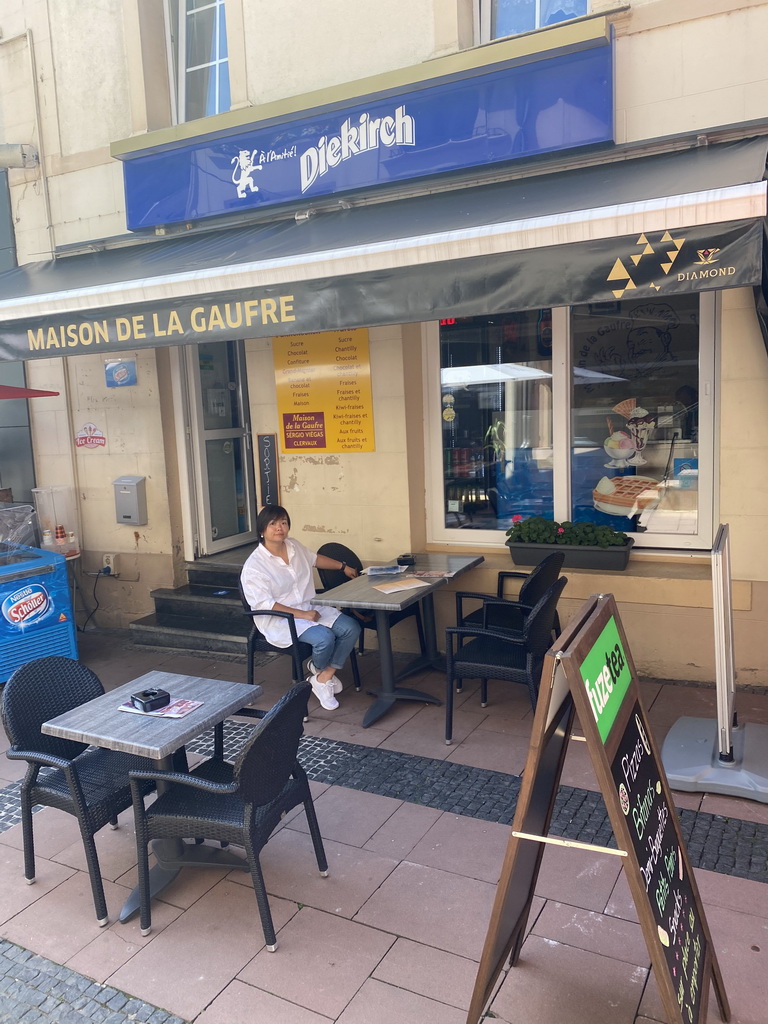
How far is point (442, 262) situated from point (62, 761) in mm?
2834

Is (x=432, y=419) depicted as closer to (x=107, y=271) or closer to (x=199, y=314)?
(x=199, y=314)

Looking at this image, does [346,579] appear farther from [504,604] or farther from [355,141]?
[355,141]

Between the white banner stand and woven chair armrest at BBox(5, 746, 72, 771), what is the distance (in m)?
2.73

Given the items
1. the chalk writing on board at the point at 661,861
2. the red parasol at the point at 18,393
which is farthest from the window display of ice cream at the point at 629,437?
the red parasol at the point at 18,393

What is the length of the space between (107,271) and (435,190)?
8.19 feet

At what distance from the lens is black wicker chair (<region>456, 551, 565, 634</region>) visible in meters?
4.86

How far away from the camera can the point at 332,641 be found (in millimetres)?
5055

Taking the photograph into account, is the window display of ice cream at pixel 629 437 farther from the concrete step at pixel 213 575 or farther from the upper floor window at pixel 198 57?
the upper floor window at pixel 198 57

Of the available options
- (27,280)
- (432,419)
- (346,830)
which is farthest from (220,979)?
(27,280)

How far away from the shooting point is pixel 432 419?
6.12 metres

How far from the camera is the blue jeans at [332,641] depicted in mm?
5016

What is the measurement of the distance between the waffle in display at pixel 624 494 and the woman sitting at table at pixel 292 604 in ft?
6.56

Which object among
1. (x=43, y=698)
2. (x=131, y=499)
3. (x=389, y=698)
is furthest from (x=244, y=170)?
(x=43, y=698)

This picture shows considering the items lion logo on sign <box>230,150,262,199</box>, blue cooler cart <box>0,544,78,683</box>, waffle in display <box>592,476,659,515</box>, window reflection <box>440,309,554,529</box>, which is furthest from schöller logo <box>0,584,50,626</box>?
waffle in display <box>592,476,659,515</box>
